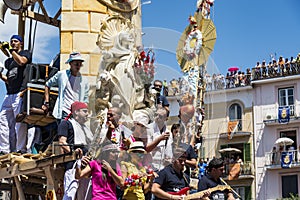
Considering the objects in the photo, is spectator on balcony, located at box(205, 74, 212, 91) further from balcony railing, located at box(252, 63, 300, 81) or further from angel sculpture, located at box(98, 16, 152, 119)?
balcony railing, located at box(252, 63, 300, 81)

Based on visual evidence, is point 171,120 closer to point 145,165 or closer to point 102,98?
point 145,165

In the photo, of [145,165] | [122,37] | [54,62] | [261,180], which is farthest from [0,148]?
[261,180]

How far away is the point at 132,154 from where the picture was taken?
398 inches

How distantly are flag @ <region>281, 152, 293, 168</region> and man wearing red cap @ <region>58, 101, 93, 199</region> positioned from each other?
3539cm

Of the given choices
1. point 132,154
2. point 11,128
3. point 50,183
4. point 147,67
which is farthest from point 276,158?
point 147,67

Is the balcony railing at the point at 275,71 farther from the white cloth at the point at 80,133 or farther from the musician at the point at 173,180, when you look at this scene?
the musician at the point at 173,180

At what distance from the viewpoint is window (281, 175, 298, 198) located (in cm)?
4423

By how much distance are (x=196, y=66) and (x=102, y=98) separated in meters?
1.84

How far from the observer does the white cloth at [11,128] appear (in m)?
12.8

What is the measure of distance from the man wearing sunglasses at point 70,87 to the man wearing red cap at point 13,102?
1303 mm

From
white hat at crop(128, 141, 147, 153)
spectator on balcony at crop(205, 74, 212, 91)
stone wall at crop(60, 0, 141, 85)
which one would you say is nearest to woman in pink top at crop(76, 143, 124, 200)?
white hat at crop(128, 141, 147, 153)

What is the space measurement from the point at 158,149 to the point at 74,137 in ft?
4.32

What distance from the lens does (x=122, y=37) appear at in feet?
42.2

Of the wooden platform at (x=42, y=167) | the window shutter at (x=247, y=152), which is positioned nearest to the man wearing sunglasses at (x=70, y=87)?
the wooden platform at (x=42, y=167)
